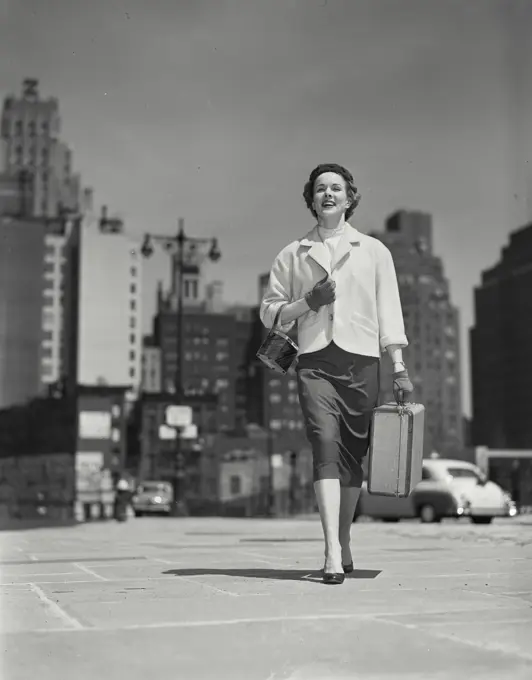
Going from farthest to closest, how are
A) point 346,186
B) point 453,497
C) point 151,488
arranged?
point 151,488 → point 453,497 → point 346,186

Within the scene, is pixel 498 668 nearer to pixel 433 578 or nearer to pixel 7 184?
pixel 433 578

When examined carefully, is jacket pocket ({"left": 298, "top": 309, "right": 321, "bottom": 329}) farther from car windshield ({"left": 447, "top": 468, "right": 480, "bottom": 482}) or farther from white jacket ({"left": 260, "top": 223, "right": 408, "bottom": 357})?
car windshield ({"left": 447, "top": 468, "right": 480, "bottom": 482})

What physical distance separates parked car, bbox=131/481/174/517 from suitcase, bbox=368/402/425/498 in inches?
1373

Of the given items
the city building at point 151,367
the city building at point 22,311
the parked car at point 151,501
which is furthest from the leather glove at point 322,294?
the city building at point 151,367

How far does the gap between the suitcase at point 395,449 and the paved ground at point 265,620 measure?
411mm

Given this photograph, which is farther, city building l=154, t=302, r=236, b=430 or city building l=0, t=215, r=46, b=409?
city building l=0, t=215, r=46, b=409

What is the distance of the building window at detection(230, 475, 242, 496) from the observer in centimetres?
12700

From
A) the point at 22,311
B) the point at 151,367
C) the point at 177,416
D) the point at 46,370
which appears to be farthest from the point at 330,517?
the point at 151,367

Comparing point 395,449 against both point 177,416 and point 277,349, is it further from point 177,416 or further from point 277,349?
point 177,416

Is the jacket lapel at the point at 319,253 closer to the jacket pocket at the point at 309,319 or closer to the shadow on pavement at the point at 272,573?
the jacket pocket at the point at 309,319

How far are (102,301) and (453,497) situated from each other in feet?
414

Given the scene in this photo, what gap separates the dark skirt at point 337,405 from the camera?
457 cm

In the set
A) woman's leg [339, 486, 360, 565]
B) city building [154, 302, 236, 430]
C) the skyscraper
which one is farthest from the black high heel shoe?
the skyscraper

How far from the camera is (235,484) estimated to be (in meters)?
128
